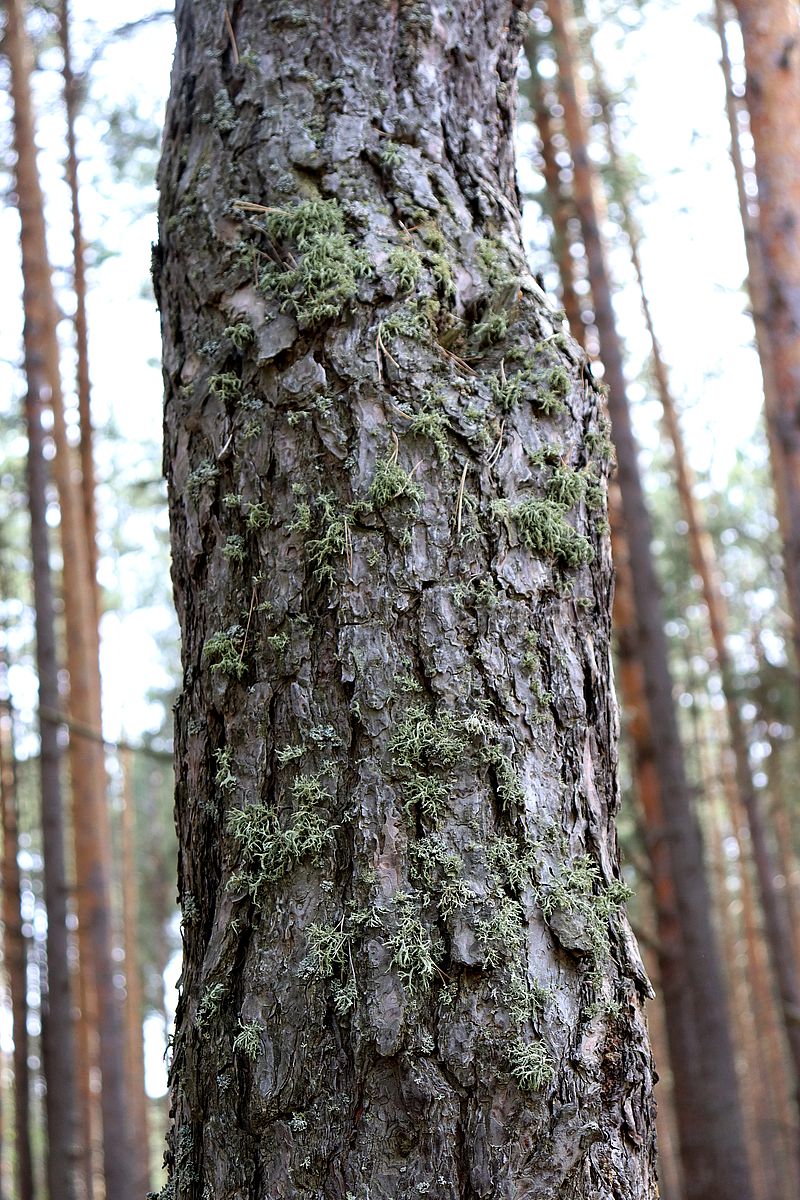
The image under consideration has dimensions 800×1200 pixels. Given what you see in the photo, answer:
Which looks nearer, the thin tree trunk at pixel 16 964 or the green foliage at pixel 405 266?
the green foliage at pixel 405 266

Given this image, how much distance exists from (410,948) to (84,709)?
7212 mm

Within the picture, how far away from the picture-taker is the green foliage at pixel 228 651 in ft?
4.25

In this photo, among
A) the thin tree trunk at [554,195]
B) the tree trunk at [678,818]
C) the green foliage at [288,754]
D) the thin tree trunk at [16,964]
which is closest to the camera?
the green foliage at [288,754]

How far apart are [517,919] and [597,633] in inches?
16.9

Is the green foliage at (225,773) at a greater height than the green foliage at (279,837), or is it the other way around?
the green foliage at (225,773)

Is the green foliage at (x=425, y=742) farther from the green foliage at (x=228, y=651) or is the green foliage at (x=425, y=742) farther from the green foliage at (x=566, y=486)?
the green foliage at (x=566, y=486)

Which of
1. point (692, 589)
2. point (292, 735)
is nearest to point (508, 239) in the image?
point (292, 735)

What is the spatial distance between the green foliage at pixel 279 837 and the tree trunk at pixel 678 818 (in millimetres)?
5878

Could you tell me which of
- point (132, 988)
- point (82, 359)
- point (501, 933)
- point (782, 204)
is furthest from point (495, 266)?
point (132, 988)

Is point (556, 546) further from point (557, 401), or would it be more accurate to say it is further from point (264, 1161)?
point (264, 1161)

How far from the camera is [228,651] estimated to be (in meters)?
1.30

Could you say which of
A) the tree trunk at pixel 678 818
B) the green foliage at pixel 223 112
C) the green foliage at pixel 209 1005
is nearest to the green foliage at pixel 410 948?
the green foliage at pixel 209 1005

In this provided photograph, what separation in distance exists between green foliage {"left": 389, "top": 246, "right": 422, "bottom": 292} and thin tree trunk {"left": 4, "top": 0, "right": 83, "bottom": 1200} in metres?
6.05

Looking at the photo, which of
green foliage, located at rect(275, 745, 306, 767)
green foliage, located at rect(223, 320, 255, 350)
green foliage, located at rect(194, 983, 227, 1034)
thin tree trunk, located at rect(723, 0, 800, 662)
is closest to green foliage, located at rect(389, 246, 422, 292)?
green foliage, located at rect(223, 320, 255, 350)
